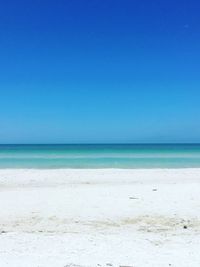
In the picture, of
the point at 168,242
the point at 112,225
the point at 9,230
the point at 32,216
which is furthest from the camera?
the point at 32,216

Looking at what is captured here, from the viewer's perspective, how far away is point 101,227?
25.6ft

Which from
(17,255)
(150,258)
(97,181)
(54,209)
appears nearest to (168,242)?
(150,258)

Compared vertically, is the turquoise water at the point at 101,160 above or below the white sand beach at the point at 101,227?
above

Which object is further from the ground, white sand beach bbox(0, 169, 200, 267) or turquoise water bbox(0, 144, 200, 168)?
turquoise water bbox(0, 144, 200, 168)

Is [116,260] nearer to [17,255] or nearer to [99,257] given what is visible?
[99,257]

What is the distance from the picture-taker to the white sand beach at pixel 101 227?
5.55 metres

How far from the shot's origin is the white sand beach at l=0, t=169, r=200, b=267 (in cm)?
555

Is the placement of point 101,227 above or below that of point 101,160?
below

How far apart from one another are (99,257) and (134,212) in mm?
3808

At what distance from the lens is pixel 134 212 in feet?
30.4

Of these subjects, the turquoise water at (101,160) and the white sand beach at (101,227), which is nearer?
the white sand beach at (101,227)

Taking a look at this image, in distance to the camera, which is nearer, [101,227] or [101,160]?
[101,227]

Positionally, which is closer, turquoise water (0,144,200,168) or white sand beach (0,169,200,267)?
white sand beach (0,169,200,267)

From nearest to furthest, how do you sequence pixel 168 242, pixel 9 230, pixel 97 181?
pixel 168 242, pixel 9 230, pixel 97 181
